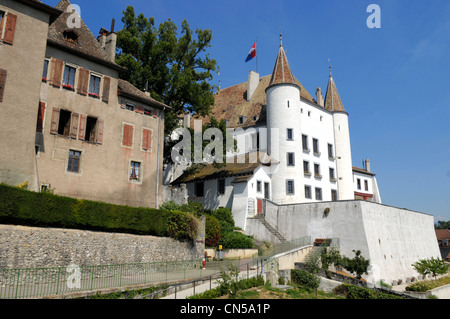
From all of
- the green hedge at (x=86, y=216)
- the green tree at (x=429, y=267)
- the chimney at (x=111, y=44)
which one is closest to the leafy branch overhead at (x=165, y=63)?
the chimney at (x=111, y=44)

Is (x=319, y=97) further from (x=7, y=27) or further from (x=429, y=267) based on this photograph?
(x=7, y=27)

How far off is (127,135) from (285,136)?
18297mm

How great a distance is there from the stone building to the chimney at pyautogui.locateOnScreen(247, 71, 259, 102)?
21.6 meters

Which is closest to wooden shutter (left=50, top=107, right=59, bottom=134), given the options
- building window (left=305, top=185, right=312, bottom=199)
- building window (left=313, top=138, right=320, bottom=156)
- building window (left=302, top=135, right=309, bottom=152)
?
building window (left=305, top=185, right=312, bottom=199)

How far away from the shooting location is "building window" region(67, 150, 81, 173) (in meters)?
22.3

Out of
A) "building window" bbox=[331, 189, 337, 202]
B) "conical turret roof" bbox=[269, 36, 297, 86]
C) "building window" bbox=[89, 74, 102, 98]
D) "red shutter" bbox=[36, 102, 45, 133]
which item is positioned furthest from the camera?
"building window" bbox=[331, 189, 337, 202]

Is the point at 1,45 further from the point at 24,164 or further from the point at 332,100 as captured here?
the point at 332,100

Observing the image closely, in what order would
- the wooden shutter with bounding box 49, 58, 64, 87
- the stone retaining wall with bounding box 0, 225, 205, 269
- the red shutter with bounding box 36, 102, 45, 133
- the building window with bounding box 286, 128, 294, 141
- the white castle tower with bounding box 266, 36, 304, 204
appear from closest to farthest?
1. the stone retaining wall with bounding box 0, 225, 205, 269
2. the red shutter with bounding box 36, 102, 45, 133
3. the wooden shutter with bounding box 49, 58, 64, 87
4. the white castle tower with bounding box 266, 36, 304, 204
5. the building window with bounding box 286, 128, 294, 141

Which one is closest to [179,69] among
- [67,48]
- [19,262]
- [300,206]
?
[67,48]

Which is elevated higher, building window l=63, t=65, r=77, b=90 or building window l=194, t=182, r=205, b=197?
building window l=63, t=65, r=77, b=90

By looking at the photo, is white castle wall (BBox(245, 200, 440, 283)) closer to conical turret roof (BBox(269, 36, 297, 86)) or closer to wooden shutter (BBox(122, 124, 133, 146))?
wooden shutter (BBox(122, 124, 133, 146))

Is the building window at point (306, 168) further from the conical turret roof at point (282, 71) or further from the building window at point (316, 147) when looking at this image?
the conical turret roof at point (282, 71)

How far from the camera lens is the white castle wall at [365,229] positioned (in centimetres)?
2794

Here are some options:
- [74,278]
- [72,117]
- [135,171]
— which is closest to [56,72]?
[72,117]
